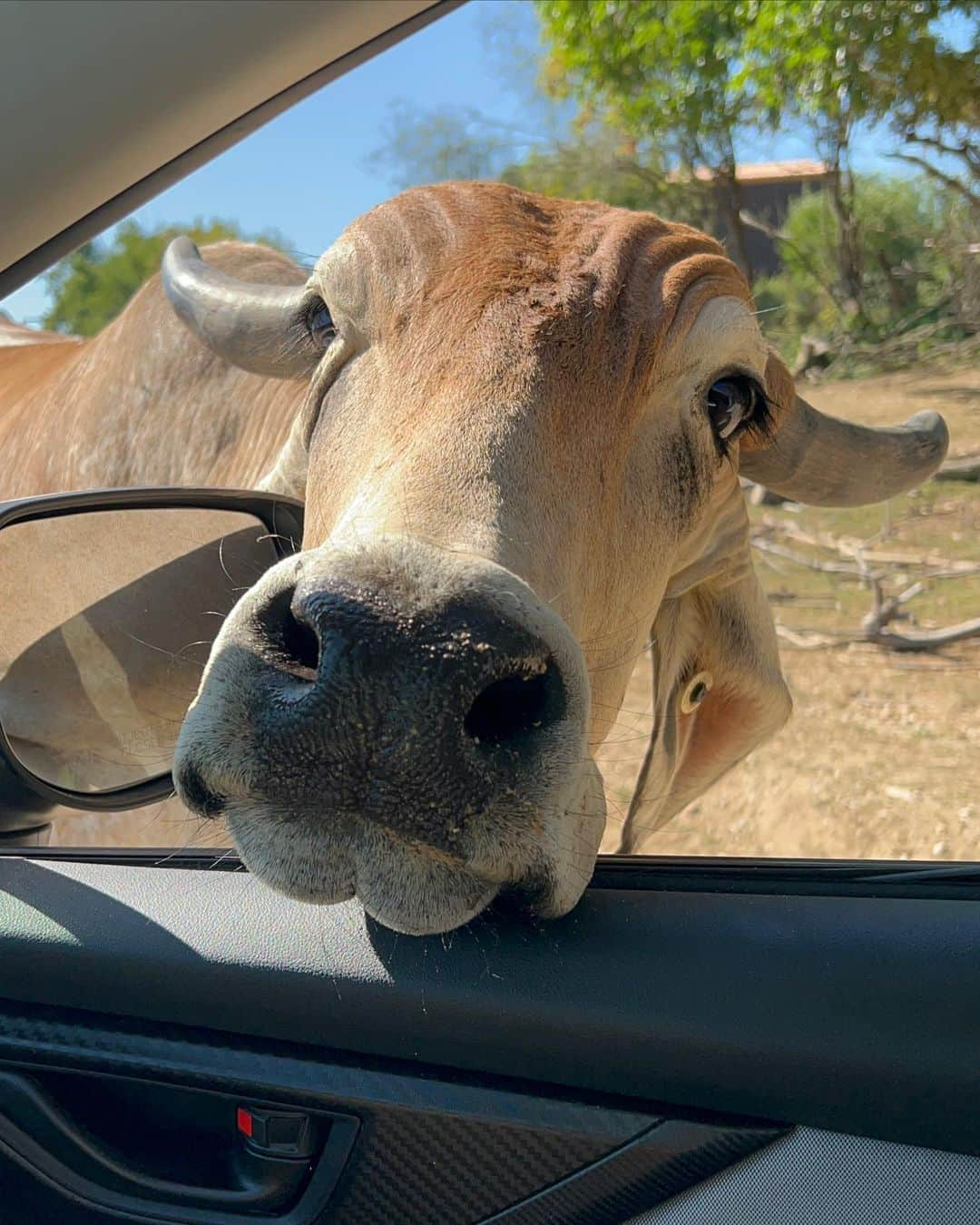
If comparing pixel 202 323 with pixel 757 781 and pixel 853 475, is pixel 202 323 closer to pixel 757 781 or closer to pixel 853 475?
pixel 853 475

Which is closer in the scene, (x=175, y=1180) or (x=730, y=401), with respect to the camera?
(x=175, y=1180)

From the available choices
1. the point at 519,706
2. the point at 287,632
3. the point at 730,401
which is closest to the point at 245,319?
the point at 730,401

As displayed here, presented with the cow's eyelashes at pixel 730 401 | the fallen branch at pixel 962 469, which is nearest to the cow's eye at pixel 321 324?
the cow's eyelashes at pixel 730 401

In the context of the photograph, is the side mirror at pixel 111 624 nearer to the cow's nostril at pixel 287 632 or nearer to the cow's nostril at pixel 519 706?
the cow's nostril at pixel 287 632

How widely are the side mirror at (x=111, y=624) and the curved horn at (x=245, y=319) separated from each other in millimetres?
551

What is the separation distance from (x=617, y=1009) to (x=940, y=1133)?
47 cm

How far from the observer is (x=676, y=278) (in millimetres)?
2480

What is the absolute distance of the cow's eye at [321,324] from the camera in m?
2.89

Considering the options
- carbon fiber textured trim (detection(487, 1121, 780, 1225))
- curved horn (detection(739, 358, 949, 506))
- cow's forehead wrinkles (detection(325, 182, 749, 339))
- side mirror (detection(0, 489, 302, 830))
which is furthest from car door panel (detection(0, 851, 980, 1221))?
curved horn (detection(739, 358, 949, 506))

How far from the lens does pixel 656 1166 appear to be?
63.8 inches

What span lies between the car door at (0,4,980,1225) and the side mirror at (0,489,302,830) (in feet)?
1.75

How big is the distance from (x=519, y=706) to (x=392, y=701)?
0.23 metres

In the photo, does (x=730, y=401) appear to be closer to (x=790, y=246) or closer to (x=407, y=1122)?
(x=407, y=1122)

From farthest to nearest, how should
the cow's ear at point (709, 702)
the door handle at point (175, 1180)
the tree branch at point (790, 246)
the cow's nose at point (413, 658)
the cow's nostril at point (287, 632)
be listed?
the tree branch at point (790, 246)
the cow's ear at point (709, 702)
the door handle at point (175, 1180)
the cow's nostril at point (287, 632)
the cow's nose at point (413, 658)
